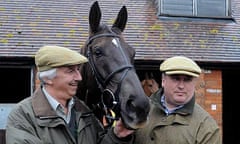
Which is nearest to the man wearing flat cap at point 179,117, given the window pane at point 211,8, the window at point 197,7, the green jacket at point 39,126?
the green jacket at point 39,126

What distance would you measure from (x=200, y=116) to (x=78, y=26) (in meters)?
6.60

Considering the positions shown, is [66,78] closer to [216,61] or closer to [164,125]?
[164,125]

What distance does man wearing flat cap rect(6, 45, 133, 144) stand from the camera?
3.00 metres

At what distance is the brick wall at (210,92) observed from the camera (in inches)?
367

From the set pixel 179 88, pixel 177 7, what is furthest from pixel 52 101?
pixel 177 7

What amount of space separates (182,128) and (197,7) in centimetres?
851

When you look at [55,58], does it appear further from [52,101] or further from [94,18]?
[94,18]

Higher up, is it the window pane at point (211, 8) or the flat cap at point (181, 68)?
the flat cap at point (181, 68)

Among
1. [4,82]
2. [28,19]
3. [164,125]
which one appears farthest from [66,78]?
[4,82]

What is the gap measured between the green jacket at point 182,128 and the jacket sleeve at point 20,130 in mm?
952

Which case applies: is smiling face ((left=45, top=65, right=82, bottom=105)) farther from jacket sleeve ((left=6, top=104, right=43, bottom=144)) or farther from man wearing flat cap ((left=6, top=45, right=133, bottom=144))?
jacket sleeve ((left=6, top=104, right=43, bottom=144))

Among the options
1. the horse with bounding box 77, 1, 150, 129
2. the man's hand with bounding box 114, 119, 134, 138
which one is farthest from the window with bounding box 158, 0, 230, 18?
the man's hand with bounding box 114, 119, 134, 138

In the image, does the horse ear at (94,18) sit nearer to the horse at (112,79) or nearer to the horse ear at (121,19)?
the horse at (112,79)

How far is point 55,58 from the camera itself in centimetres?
312
